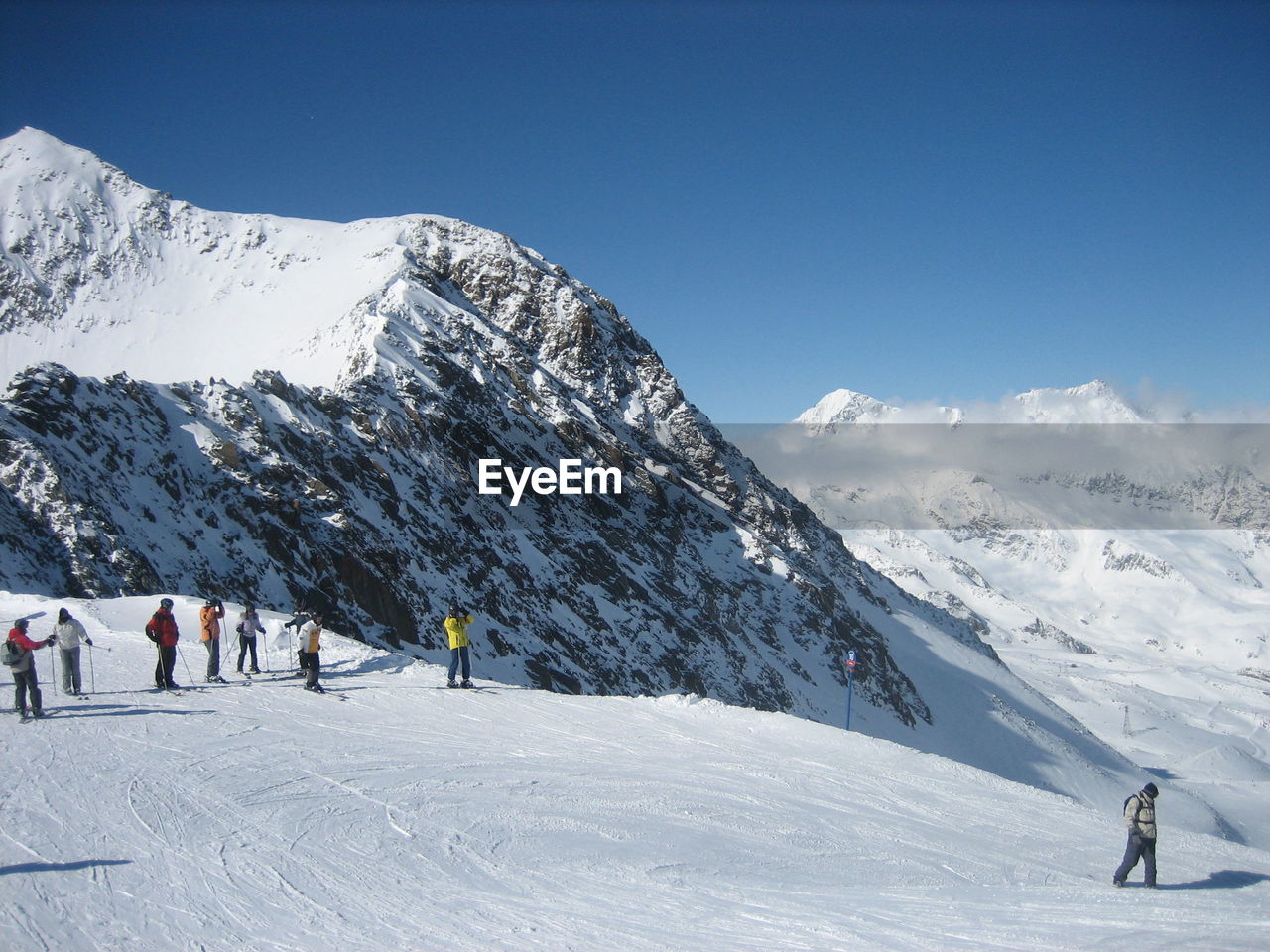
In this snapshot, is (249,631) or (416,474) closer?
(249,631)

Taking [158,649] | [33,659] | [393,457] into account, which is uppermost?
[393,457]

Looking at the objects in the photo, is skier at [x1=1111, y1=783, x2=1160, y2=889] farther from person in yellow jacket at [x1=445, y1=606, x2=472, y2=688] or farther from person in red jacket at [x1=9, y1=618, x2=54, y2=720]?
person in red jacket at [x1=9, y1=618, x2=54, y2=720]

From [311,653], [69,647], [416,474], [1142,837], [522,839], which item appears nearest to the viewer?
[522,839]

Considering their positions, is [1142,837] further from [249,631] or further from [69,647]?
[69,647]

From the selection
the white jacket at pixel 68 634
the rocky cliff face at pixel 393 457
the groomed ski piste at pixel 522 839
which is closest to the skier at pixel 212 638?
the groomed ski piste at pixel 522 839

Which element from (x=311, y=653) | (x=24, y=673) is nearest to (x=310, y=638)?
(x=311, y=653)

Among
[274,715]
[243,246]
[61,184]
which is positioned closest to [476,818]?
[274,715]

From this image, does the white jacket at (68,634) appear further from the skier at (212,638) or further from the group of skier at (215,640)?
the skier at (212,638)
